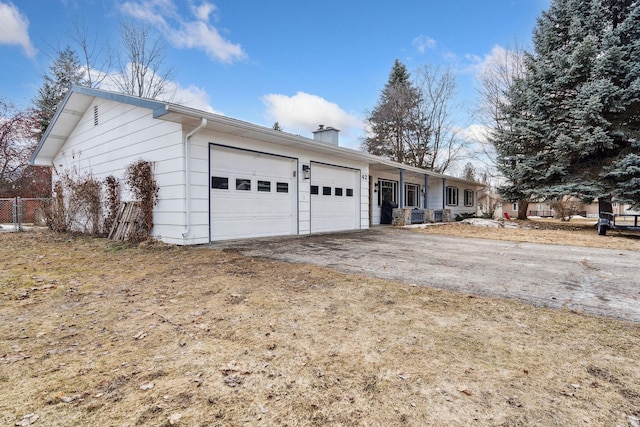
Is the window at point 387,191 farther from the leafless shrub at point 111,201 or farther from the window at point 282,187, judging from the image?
the leafless shrub at point 111,201

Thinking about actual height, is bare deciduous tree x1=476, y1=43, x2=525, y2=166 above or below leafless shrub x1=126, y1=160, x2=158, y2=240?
above

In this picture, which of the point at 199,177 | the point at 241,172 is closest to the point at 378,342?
the point at 199,177

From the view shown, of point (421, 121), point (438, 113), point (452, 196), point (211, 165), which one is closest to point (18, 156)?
point (211, 165)

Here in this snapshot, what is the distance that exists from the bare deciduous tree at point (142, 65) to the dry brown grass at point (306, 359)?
20.2m

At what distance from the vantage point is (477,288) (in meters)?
3.80

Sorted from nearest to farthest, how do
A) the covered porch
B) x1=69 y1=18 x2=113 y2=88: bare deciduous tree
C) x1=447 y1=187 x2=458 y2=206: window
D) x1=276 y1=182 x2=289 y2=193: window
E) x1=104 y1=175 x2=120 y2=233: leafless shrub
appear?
x1=104 y1=175 x2=120 y2=233: leafless shrub < x1=276 y1=182 x2=289 y2=193: window < the covered porch < x1=69 y1=18 x2=113 y2=88: bare deciduous tree < x1=447 y1=187 x2=458 y2=206: window

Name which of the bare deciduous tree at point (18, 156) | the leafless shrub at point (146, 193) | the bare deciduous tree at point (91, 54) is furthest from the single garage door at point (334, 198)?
the bare deciduous tree at point (91, 54)

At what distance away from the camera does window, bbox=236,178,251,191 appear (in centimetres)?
→ 801

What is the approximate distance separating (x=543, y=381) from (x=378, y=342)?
1023 mm

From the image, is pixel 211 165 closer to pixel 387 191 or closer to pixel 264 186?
pixel 264 186

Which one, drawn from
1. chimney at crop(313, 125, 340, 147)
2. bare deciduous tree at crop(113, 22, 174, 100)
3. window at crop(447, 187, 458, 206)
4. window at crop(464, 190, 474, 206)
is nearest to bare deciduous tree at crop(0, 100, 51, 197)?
bare deciduous tree at crop(113, 22, 174, 100)

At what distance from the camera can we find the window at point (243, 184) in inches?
315

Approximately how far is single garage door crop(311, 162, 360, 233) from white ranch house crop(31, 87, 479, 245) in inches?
1.3

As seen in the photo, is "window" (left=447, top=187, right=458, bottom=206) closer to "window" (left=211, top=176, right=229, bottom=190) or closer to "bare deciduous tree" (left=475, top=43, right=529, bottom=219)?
"bare deciduous tree" (left=475, top=43, right=529, bottom=219)
